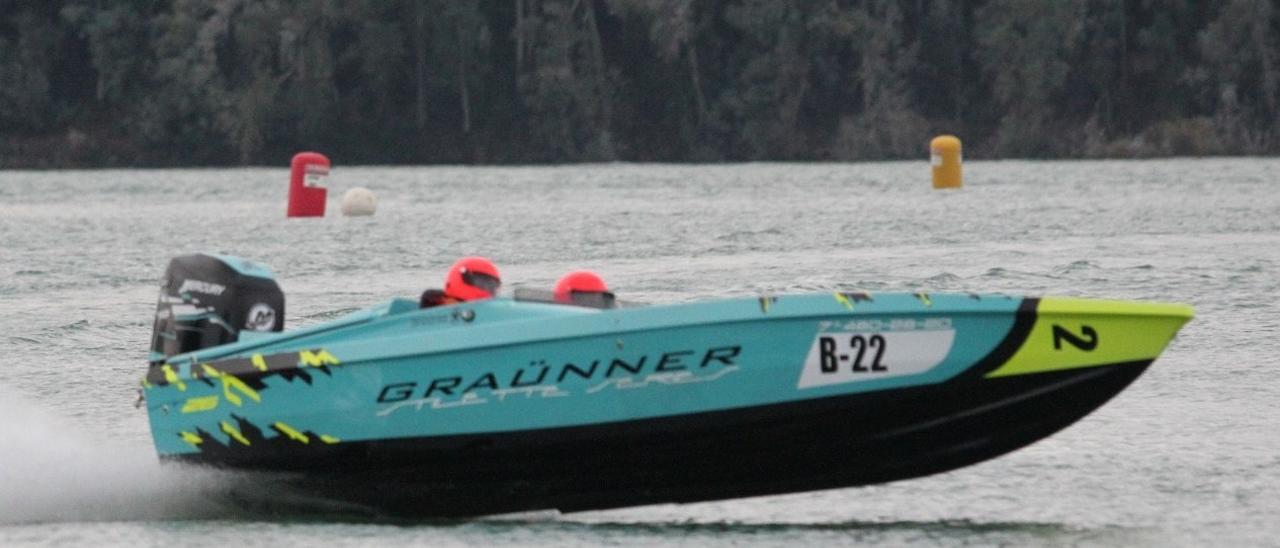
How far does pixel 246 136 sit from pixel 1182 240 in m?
40.3

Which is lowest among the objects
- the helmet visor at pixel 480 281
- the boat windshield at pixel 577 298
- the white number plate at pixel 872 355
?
the white number plate at pixel 872 355

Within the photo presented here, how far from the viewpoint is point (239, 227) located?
27766 mm

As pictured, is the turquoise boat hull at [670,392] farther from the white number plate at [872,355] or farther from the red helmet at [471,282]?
the red helmet at [471,282]

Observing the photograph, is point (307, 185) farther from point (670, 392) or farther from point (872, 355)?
point (872, 355)

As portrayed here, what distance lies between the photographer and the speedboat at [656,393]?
27.7ft

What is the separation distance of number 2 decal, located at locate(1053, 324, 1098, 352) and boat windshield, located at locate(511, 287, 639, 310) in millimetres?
1676

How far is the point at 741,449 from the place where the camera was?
865cm

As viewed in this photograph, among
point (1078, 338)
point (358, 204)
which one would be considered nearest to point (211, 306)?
point (1078, 338)

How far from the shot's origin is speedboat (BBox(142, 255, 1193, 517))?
27.7 feet

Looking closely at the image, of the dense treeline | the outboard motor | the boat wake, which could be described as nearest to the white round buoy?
the boat wake

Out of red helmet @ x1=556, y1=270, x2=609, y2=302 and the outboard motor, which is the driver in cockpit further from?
the outboard motor

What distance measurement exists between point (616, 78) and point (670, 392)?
5480cm

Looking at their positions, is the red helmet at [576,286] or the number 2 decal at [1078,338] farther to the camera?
the red helmet at [576,286]

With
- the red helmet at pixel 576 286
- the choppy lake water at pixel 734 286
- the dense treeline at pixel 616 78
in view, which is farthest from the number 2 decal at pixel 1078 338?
the dense treeline at pixel 616 78
